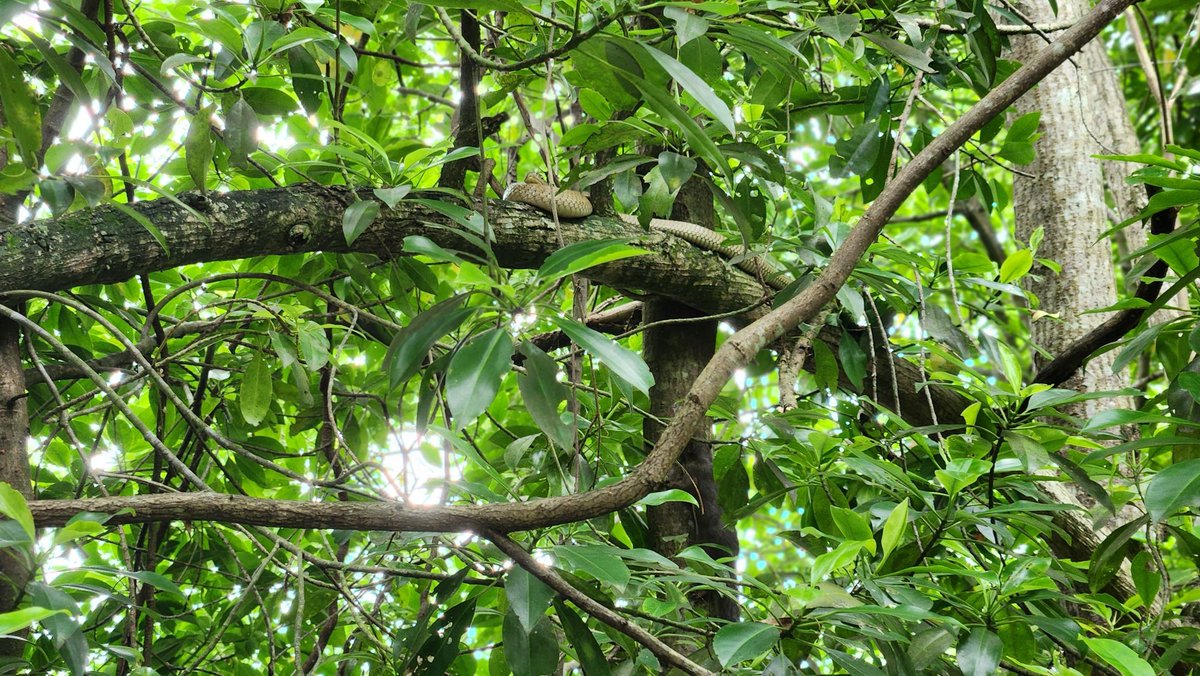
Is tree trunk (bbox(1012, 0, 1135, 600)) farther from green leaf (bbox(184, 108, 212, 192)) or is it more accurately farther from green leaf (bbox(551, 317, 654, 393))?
green leaf (bbox(184, 108, 212, 192))

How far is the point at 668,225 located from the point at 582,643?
1.10m

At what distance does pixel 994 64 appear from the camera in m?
1.79

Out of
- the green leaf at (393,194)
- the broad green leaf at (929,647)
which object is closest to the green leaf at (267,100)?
the green leaf at (393,194)

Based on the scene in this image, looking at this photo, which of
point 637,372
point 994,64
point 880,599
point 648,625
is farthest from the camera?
point 994,64

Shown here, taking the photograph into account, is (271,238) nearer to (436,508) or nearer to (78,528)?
(78,528)

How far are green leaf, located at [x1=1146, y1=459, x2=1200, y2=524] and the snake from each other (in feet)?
2.39

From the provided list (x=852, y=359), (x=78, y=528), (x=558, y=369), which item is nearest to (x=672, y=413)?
(x=852, y=359)

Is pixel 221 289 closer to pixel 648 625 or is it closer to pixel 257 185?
pixel 257 185

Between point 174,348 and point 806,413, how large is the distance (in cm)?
129

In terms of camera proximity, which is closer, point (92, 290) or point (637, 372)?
point (637, 372)

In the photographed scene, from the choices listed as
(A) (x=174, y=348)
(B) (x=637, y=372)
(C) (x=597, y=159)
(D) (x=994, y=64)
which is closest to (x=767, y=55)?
(B) (x=637, y=372)

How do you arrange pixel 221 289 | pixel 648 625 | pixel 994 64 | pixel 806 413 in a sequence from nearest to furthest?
pixel 648 625 → pixel 806 413 → pixel 994 64 → pixel 221 289

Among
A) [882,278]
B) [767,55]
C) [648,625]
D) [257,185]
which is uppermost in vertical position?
[257,185]

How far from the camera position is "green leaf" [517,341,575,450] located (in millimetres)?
1046
